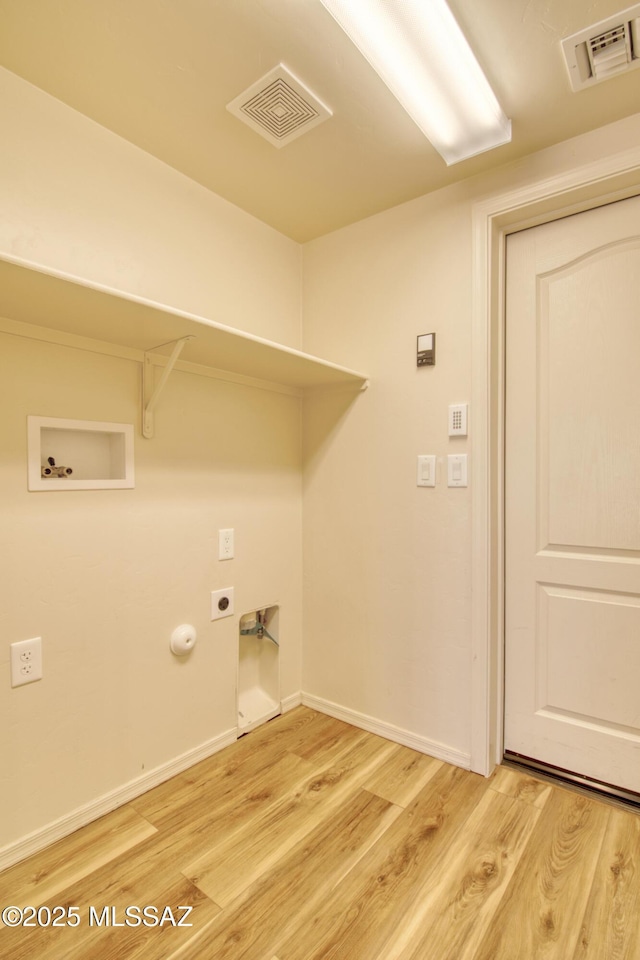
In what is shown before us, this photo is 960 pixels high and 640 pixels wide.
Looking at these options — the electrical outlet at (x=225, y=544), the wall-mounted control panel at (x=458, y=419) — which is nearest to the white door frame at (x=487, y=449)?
the wall-mounted control panel at (x=458, y=419)

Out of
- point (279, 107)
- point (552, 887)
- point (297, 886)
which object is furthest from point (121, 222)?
point (552, 887)

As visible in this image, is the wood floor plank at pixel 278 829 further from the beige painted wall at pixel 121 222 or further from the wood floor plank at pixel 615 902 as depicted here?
the beige painted wall at pixel 121 222

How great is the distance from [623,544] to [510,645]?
0.59 m

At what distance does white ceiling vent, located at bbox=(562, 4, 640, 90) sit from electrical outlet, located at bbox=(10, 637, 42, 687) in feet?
7.48

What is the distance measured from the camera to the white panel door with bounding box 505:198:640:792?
5.51 feet

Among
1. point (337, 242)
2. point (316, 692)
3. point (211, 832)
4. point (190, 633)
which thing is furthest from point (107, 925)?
point (337, 242)

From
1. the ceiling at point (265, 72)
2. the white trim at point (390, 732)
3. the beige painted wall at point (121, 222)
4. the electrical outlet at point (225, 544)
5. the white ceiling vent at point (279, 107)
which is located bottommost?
the white trim at point (390, 732)

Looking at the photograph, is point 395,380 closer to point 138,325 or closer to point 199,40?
point 138,325

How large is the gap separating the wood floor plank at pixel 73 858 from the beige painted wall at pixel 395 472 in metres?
1.02

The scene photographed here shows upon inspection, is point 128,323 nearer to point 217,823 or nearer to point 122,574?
point 122,574

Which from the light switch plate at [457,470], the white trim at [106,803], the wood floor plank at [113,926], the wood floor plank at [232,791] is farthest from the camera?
the light switch plate at [457,470]

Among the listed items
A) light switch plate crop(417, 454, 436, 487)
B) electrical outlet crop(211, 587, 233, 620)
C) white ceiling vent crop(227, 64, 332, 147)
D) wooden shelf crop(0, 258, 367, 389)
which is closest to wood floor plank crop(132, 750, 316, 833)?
electrical outlet crop(211, 587, 233, 620)

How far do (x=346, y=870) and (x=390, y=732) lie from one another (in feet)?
2.41

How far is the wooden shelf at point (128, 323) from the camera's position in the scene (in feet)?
3.81
